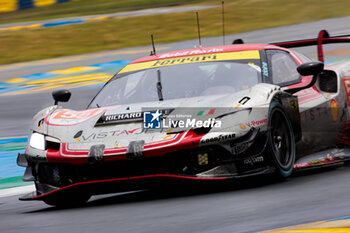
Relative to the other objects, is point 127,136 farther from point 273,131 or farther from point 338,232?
point 338,232

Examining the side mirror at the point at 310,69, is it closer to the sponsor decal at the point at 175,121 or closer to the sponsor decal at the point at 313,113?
the sponsor decal at the point at 313,113

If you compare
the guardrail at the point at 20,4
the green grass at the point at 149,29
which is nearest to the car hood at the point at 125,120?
the green grass at the point at 149,29

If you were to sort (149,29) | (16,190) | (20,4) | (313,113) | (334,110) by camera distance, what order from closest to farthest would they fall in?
1. (313,113)
2. (334,110)
3. (16,190)
4. (149,29)
5. (20,4)

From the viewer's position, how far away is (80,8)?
33750 mm

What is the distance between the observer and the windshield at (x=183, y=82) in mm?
6047

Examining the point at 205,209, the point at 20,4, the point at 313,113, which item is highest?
the point at 20,4

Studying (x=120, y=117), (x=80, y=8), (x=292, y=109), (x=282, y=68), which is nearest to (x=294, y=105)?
(x=292, y=109)

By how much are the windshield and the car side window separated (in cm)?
18

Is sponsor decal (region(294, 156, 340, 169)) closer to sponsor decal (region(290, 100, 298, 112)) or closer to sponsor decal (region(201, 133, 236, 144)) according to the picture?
sponsor decal (region(290, 100, 298, 112))

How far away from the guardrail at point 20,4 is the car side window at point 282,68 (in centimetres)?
2880

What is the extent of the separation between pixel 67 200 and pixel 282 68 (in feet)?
6.98

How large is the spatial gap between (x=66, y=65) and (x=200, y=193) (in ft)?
42.1

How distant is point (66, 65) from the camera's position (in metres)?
17.9

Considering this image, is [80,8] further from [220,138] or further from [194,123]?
[220,138]
